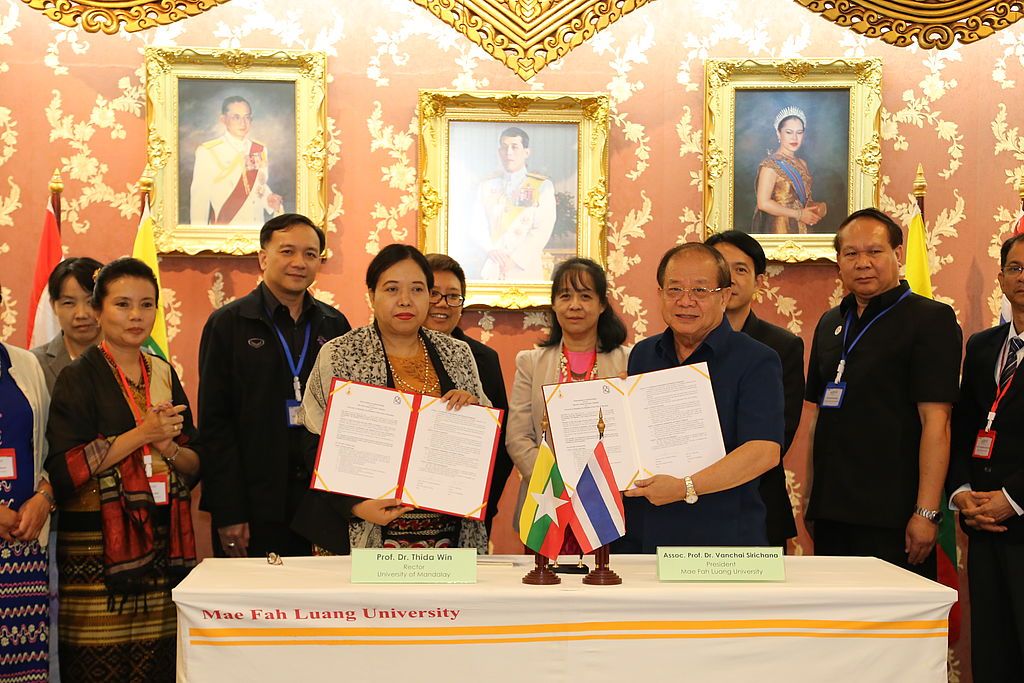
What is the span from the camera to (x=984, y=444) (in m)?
3.39

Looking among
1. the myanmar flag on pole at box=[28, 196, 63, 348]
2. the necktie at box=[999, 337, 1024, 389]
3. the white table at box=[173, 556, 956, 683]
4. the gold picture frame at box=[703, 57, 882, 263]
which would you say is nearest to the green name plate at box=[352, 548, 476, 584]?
the white table at box=[173, 556, 956, 683]

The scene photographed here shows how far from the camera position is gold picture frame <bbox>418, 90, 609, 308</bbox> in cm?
483

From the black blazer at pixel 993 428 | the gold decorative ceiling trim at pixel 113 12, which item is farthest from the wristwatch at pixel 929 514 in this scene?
the gold decorative ceiling trim at pixel 113 12

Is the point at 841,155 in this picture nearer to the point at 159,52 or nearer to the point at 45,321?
the point at 159,52

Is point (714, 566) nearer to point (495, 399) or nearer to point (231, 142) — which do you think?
point (495, 399)

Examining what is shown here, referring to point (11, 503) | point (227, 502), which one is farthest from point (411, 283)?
point (11, 503)

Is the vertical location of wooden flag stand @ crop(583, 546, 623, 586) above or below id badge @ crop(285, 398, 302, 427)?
below

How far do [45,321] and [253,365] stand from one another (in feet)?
4.42

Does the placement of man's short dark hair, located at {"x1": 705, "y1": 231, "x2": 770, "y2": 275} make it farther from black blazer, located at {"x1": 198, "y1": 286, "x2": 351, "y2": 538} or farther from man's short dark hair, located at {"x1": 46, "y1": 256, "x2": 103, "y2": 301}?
man's short dark hair, located at {"x1": 46, "y1": 256, "x2": 103, "y2": 301}

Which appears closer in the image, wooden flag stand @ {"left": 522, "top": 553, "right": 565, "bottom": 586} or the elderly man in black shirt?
wooden flag stand @ {"left": 522, "top": 553, "right": 565, "bottom": 586}

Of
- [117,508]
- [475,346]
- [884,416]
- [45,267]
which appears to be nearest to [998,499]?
[884,416]

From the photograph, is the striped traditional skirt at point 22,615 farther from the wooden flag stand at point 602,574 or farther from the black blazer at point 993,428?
the black blazer at point 993,428

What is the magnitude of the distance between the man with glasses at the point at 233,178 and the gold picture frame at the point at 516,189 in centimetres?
79

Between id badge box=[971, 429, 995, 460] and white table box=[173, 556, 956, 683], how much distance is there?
4.15 feet
